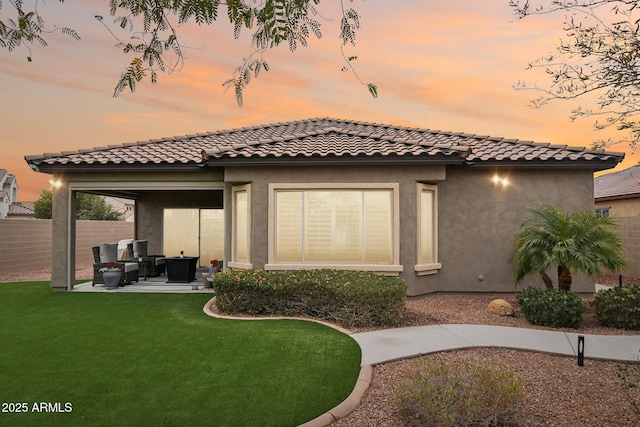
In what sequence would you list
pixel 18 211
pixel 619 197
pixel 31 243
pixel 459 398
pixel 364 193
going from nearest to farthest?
pixel 459 398
pixel 364 193
pixel 31 243
pixel 619 197
pixel 18 211

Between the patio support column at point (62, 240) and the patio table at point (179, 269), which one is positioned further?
the patio table at point (179, 269)

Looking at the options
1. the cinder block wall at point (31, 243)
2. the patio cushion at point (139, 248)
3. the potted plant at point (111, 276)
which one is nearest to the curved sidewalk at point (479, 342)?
the potted plant at point (111, 276)

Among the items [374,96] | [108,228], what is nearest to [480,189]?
[374,96]

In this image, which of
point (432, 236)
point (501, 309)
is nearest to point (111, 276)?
point (432, 236)

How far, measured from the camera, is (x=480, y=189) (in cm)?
1153

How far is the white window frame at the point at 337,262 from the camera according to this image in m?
10.4

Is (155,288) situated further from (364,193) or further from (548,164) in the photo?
(548,164)

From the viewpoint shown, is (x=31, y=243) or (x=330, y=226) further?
(x=31, y=243)

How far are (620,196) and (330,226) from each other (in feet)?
55.7

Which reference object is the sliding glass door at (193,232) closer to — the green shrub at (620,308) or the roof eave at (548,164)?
the roof eave at (548,164)

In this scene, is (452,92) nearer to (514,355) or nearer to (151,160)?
(514,355)

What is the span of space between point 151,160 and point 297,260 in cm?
506

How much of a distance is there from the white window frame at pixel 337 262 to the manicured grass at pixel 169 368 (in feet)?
8.19

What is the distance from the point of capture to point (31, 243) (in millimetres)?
17594
